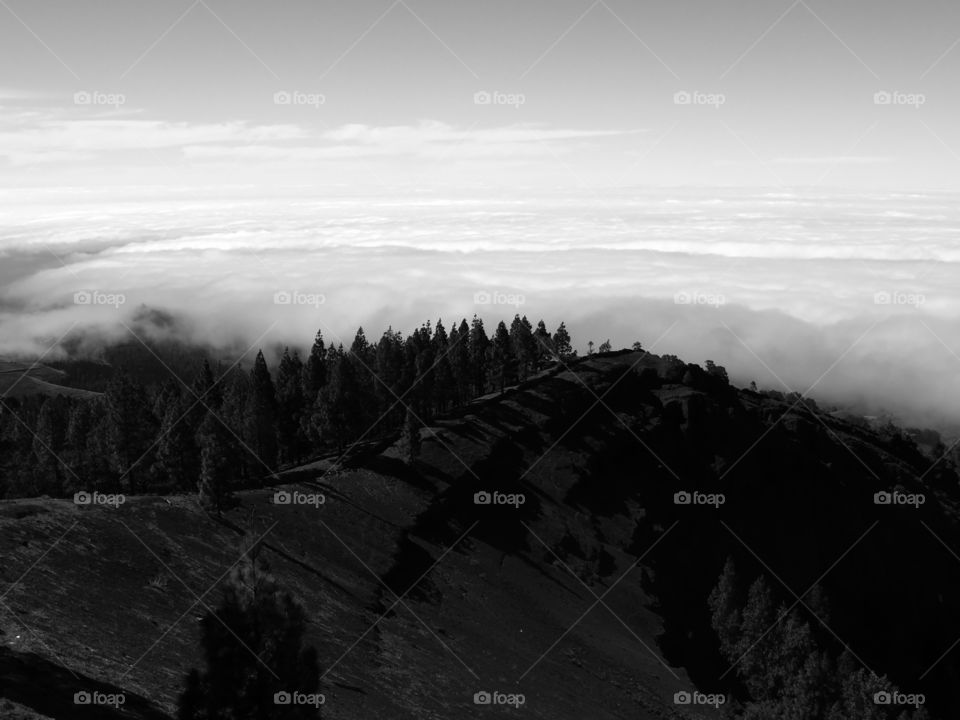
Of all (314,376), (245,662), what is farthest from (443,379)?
(245,662)

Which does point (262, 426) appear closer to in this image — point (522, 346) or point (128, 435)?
point (128, 435)

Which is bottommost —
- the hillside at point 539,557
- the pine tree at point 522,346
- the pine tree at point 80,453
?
the hillside at point 539,557

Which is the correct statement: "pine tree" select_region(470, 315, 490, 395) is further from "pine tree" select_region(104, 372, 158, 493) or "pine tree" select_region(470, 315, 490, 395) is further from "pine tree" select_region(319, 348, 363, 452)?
"pine tree" select_region(104, 372, 158, 493)

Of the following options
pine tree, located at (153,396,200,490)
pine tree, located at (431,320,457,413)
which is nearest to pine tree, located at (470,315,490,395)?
pine tree, located at (431,320,457,413)

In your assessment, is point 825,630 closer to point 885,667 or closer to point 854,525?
point 885,667

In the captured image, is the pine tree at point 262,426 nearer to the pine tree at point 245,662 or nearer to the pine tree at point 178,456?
the pine tree at point 178,456

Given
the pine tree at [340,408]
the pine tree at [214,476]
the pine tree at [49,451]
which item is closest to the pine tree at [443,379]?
the pine tree at [340,408]
